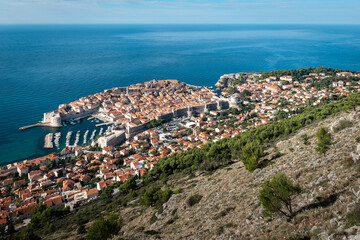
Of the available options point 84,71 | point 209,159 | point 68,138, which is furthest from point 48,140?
point 84,71

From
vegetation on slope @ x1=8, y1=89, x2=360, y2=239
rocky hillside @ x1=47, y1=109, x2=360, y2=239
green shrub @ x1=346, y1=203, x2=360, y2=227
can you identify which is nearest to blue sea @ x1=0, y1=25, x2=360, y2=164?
vegetation on slope @ x1=8, y1=89, x2=360, y2=239

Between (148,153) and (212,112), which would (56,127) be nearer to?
(148,153)

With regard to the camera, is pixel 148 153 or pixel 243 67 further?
pixel 243 67

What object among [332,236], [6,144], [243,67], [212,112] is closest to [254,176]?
[332,236]

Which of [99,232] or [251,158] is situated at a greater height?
[251,158]

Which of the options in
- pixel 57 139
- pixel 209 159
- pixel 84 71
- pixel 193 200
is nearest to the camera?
pixel 193 200

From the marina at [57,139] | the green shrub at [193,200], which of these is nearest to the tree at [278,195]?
the green shrub at [193,200]

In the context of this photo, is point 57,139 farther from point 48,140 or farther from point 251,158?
point 251,158

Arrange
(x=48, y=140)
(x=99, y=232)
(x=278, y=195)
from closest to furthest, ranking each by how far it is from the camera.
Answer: (x=278, y=195)
(x=99, y=232)
(x=48, y=140)

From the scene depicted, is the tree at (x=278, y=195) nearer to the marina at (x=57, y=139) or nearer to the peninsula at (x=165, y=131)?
the peninsula at (x=165, y=131)
